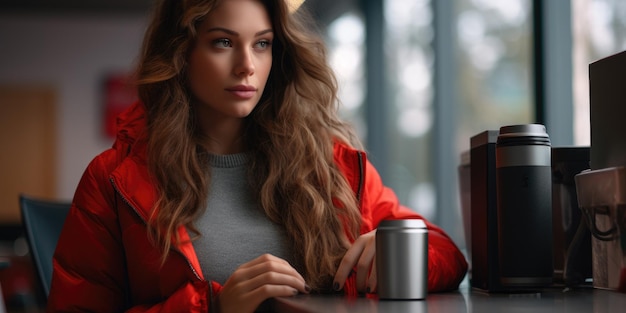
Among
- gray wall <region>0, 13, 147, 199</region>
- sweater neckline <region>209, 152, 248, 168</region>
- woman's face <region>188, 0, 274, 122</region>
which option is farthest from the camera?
gray wall <region>0, 13, 147, 199</region>

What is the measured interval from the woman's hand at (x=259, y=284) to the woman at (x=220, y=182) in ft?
0.17

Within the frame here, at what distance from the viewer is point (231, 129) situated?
1729 mm

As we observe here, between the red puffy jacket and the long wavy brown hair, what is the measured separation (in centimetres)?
4

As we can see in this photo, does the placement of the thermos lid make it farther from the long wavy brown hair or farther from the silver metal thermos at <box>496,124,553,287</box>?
the long wavy brown hair

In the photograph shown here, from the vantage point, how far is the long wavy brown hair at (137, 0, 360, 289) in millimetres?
1583

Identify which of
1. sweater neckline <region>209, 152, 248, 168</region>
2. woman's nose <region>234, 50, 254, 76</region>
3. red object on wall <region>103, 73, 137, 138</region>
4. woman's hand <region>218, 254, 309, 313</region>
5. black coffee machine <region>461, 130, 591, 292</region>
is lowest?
woman's hand <region>218, 254, 309, 313</region>

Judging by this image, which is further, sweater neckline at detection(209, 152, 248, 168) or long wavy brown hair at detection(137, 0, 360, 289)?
sweater neckline at detection(209, 152, 248, 168)

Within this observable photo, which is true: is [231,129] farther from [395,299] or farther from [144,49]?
[395,299]

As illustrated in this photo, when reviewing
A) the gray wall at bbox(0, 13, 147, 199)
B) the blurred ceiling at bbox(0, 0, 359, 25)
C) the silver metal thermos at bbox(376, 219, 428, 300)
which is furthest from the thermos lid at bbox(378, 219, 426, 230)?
the gray wall at bbox(0, 13, 147, 199)

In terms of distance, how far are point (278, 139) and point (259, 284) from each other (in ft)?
1.56

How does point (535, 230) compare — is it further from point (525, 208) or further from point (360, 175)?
point (360, 175)

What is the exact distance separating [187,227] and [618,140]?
789 millimetres

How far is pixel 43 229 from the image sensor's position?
1996 mm

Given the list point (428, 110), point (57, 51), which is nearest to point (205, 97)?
point (428, 110)
